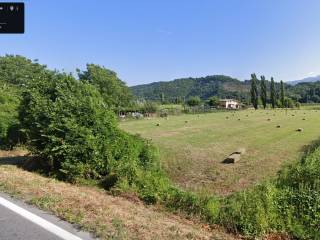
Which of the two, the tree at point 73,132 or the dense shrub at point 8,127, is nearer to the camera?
the tree at point 73,132

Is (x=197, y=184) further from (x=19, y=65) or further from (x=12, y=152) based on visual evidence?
(x=19, y=65)

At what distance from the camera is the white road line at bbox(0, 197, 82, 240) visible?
17.2 feet

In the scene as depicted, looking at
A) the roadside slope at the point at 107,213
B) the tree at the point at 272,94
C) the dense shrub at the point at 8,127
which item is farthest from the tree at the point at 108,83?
the roadside slope at the point at 107,213

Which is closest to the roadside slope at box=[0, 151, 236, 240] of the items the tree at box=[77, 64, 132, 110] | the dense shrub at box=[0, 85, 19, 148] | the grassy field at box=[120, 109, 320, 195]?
the grassy field at box=[120, 109, 320, 195]

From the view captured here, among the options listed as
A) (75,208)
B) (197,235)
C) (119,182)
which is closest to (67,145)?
(119,182)

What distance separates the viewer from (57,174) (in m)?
10.4


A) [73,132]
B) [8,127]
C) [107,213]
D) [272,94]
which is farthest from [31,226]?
[272,94]

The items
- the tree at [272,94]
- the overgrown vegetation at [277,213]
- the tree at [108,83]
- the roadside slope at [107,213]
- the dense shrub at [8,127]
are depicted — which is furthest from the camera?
the tree at [272,94]

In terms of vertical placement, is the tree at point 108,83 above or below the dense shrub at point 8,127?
above

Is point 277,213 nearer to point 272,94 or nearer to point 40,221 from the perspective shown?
point 40,221

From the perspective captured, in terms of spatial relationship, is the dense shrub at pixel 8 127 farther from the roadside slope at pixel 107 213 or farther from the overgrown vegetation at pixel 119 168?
the roadside slope at pixel 107 213

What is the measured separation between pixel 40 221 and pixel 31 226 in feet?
0.69

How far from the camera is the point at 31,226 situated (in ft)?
18.7

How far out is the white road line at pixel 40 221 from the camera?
5.23 meters
